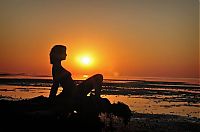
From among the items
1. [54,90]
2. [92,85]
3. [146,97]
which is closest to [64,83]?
[54,90]

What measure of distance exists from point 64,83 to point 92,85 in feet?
2.04

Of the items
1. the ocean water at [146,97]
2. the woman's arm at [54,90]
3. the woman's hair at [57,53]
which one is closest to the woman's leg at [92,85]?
the woman's arm at [54,90]

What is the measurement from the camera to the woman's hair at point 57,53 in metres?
6.82

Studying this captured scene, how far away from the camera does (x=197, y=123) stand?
60.8ft

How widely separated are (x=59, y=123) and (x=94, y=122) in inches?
30.1

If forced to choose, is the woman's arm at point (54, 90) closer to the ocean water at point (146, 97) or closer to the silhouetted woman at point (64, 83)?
the silhouetted woman at point (64, 83)

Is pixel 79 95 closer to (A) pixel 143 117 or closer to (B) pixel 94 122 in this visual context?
(B) pixel 94 122

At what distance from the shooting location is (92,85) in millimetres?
7152

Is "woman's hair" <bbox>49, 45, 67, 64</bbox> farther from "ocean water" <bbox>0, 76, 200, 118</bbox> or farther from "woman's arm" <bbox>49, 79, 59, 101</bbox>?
"ocean water" <bbox>0, 76, 200, 118</bbox>

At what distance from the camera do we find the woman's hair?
269 inches

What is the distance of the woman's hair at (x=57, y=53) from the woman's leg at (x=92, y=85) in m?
0.75

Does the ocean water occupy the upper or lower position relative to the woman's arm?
lower

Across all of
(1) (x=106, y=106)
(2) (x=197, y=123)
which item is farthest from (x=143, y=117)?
(1) (x=106, y=106)

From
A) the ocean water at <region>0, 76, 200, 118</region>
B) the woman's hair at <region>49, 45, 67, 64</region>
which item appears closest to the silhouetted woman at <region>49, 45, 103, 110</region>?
the woman's hair at <region>49, 45, 67, 64</region>
